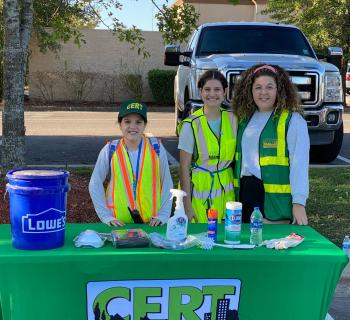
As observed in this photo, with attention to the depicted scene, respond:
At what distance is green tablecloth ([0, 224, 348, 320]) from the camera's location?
2.75 meters

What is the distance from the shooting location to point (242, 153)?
368 centimetres

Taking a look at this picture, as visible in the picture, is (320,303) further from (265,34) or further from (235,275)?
(265,34)

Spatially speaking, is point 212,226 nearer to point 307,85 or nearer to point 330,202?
point 330,202

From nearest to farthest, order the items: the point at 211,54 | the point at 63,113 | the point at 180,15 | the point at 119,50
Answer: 1. the point at 180,15
2. the point at 211,54
3. the point at 63,113
4. the point at 119,50

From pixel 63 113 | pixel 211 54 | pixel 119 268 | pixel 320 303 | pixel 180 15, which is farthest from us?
pixel 63 113

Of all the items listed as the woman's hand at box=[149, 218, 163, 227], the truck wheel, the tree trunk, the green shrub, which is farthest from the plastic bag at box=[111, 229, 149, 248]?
the green shrub

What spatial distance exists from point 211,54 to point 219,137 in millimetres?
5069

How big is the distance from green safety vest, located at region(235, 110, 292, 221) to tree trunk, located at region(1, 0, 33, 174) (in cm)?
366

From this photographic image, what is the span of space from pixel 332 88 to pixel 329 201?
2.33 m

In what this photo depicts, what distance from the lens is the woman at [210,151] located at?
3771 millimetres

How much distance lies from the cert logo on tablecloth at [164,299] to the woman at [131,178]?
68cm

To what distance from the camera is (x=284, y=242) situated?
2994 mm

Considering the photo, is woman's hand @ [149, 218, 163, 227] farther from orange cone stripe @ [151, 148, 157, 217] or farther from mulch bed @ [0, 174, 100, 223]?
mulch bed @ [0, 174, 100, 223]

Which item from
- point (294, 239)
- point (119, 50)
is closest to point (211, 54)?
point (294, 239)
